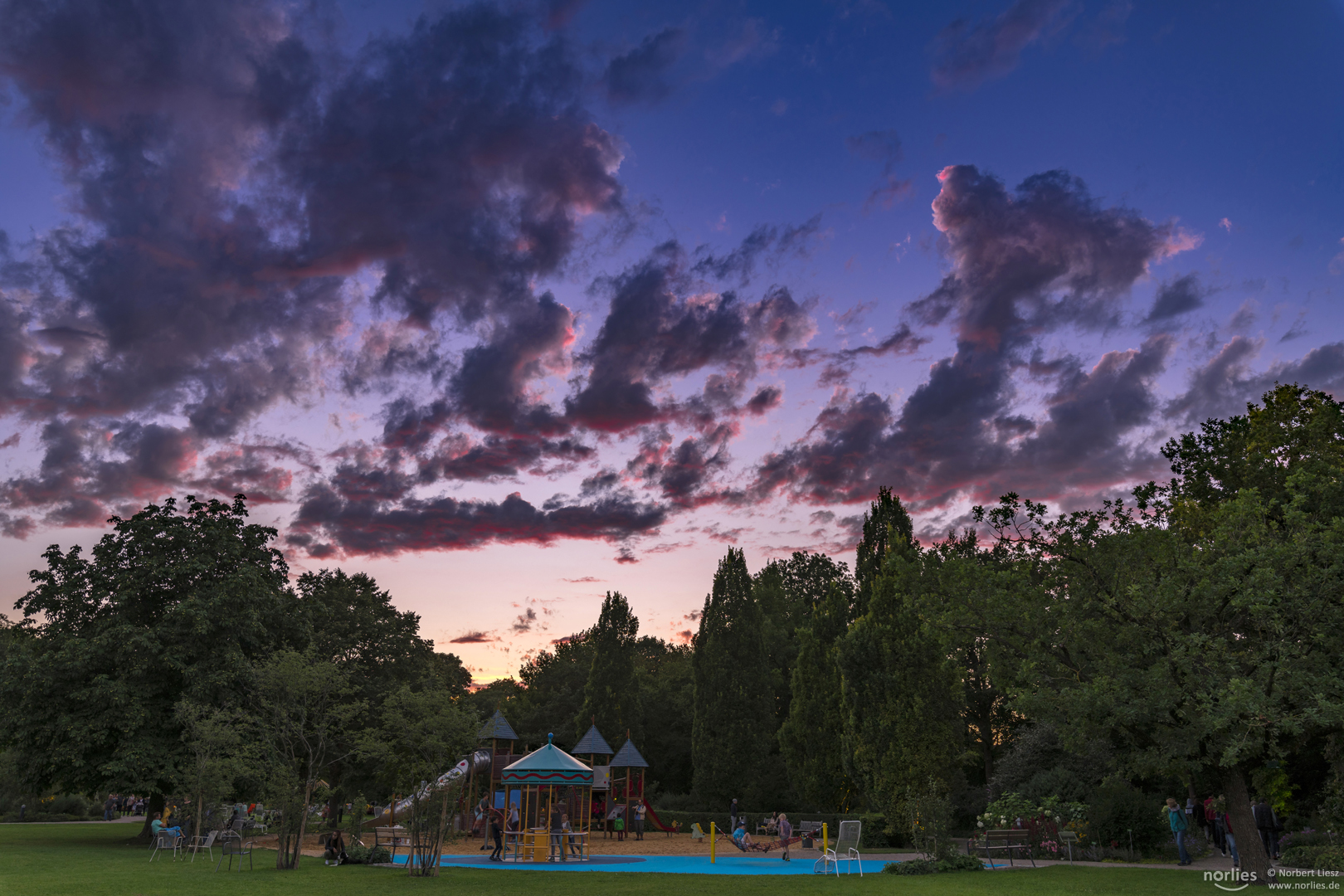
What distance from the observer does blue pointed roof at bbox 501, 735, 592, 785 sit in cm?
2447

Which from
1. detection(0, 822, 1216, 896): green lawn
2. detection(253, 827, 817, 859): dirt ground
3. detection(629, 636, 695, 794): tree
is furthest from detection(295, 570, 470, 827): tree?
detection(0, 822, 1216, 896): green lawn

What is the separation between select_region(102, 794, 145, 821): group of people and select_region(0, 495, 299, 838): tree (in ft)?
68.5

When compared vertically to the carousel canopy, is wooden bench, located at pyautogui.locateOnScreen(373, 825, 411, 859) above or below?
below

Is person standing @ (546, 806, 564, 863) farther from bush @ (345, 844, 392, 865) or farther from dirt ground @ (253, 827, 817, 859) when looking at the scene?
bush @ (345, 844, 392, 865)

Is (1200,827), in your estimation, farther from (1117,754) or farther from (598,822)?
(598,822)

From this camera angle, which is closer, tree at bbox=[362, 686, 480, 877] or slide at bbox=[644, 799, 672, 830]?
tree at bbox=[362, 686, 480, 877]

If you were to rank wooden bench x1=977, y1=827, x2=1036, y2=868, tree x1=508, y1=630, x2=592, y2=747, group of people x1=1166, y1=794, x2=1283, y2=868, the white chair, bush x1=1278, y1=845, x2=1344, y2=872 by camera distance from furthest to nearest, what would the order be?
1. tree x1=508, y1=630, x2=592, y2=747
2. wooden bench x1=977, y1=827, x2=1036, y2=868
3. the white chair
4. group of people x1=1166, y1=794, x2=1283, y2=868
5. bush x1=1278, y1=845, x2=1344, y2=872

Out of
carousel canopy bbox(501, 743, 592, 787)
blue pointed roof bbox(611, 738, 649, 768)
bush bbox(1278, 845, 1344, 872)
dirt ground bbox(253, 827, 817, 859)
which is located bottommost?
dirt ground bbox(253, 827, 817, 859)

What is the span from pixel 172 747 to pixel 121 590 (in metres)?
5.85

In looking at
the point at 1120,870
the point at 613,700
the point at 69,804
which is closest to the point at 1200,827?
the point at 1120,870

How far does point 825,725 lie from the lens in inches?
1481

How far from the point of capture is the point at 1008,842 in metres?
21.1

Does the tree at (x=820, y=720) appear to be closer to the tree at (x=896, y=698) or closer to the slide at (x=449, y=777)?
the tree at (x=896, y=698)

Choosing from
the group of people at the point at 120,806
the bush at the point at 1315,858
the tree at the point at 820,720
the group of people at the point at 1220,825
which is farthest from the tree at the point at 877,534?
the group of people at the point at 120,806
